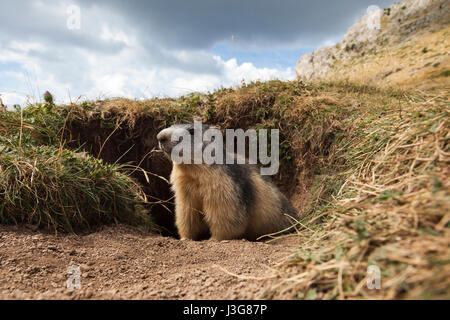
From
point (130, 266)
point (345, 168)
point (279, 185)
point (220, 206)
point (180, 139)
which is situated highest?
point (180, 139)

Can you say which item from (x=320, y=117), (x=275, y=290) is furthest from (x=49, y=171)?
(x=320, y=117)

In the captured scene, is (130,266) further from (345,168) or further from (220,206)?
(345,168)

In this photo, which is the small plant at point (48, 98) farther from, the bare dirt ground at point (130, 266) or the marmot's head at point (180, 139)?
the bare dirt ground at point (130, 266)

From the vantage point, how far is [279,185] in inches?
272

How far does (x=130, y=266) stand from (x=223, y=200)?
77.8 inches

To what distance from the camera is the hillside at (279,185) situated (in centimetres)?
170

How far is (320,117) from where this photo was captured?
591cm

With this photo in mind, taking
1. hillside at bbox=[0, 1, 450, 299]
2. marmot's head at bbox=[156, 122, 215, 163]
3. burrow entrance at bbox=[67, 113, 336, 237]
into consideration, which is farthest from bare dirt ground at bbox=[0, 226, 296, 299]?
burrow entrance at bbox=[67, 113, 336, 237]

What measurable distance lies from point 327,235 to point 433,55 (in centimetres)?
1694

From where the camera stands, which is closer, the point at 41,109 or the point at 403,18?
the point at 41,109

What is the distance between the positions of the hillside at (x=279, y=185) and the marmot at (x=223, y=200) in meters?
0.50

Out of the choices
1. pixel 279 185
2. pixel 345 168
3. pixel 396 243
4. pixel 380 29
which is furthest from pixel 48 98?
pixel 380 29

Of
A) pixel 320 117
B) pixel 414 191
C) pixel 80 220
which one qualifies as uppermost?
pixel 320 117
